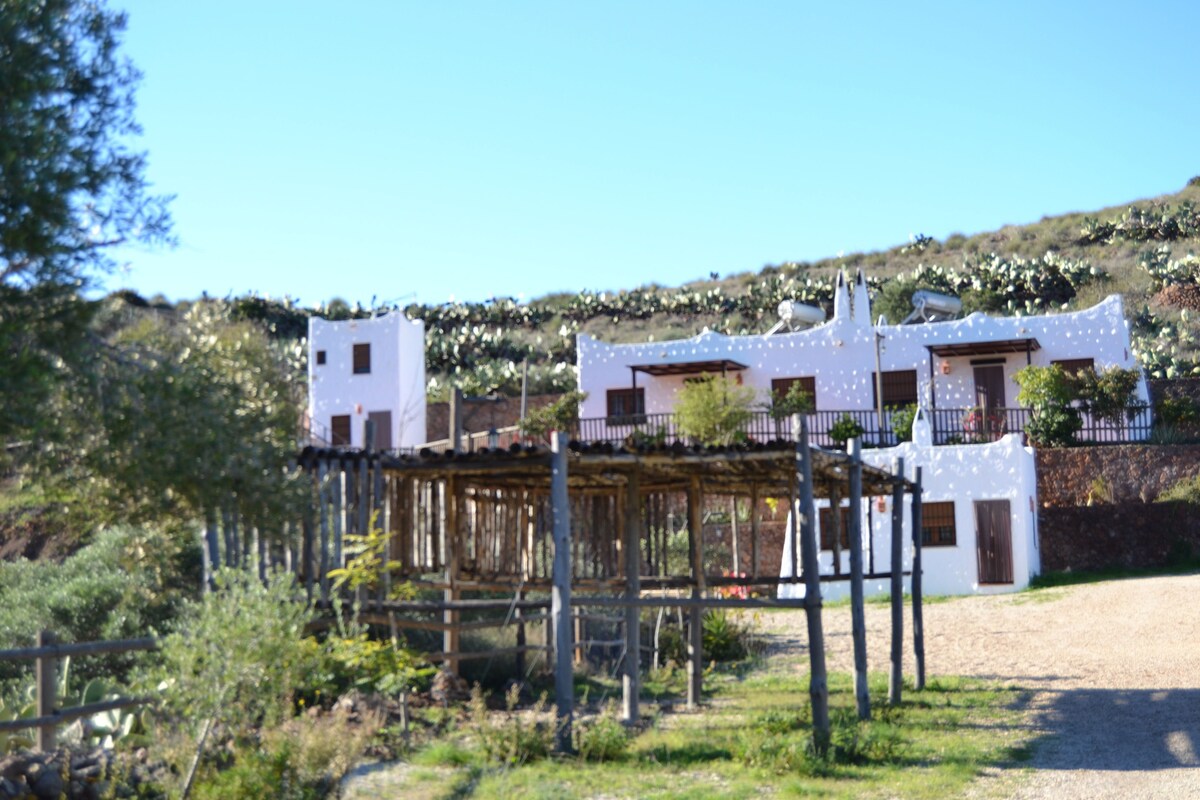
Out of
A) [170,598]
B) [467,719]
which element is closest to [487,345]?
[170,598]

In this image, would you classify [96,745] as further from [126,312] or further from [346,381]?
[346,381]

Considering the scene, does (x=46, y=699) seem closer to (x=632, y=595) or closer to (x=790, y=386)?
(x=632, y=595)

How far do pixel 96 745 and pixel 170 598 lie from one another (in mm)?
5927

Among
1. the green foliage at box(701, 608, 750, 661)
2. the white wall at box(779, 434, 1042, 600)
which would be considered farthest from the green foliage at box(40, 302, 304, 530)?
the white wall at box(779, 434, 1042, 600)

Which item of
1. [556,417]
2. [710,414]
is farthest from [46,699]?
[556,417]

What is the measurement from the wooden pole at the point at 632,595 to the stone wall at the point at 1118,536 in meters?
13.9

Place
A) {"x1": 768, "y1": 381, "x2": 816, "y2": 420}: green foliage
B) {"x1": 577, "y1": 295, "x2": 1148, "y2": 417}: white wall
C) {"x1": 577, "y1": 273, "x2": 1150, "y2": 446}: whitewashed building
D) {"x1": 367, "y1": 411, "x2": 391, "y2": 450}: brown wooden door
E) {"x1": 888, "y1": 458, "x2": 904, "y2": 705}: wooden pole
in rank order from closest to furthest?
1. {"x1": 888, "y1": 458, "x2": 904, "y2": 705}: wooden pole
2. {"x1": 768, "y1": 381, "x2": 816, "y2": 420}: green foliage
3. {"x1": 577, "y1": 273, "x2": 1150, "y2": 446}: whitewashed building
4. {"x1": 577, "y1": 295, "x2": 1148, "y2": 417}: white wall
5. {"x1": 367, "y1": 411, "x2": 391, "y2": 450}: brown wooden door

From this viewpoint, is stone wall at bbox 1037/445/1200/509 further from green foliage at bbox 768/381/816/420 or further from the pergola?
the pergola

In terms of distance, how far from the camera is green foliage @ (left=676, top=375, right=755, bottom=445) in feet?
94.1

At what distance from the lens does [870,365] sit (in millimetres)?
32719

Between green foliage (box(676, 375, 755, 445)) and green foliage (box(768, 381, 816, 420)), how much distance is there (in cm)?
155

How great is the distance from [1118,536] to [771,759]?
1676cm

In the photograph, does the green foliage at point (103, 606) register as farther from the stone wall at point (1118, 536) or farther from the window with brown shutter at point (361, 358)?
the window with brown shutter at point (361, 358)

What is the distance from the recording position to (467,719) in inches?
523
